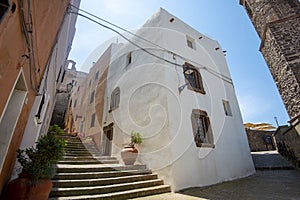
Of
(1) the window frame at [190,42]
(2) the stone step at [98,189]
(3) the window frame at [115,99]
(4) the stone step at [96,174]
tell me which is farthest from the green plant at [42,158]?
(1) the window frame at [190,42]

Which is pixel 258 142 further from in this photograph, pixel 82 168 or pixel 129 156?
pixel 82 168

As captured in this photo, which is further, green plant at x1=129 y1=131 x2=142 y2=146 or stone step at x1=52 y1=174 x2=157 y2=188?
green plant at x1=129 y1=131 x2=142 y2=146

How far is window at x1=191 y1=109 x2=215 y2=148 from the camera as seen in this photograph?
607cm

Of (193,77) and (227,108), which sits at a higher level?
(193,77)

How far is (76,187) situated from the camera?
12.5 ft

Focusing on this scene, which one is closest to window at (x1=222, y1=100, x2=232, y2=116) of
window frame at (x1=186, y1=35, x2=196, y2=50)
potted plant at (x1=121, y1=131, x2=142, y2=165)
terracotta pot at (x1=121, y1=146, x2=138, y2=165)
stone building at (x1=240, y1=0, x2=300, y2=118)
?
stone building at (x1=240, y1=0, x2=300, y2=118)

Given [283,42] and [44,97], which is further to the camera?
[283,42]

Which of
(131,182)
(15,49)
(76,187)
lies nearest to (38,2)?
(15,49)

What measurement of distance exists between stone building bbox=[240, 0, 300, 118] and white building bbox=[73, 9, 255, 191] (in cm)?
239

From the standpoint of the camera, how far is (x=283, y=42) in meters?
7.42

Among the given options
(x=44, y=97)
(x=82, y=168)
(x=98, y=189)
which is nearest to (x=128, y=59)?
(x=44, y=97)

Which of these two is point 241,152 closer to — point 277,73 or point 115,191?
point 277,73

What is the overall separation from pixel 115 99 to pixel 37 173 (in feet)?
21.1

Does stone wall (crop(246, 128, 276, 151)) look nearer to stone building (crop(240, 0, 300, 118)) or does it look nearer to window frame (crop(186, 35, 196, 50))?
stone building (crop(240, 0, 300, 118))
